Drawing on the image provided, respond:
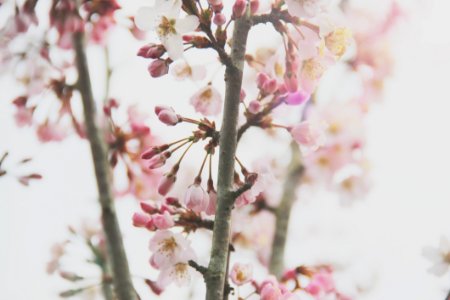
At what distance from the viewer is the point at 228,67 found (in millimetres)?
1422

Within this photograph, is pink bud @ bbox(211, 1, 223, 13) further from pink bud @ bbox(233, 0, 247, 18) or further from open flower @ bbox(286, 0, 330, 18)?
open flower @ bbox(286, 0, 330, 18)

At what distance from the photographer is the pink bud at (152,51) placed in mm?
1504

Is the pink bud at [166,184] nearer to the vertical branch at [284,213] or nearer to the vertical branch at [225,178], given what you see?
→ the vertical branch at [225,178]

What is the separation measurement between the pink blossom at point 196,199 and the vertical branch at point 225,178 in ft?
0.45

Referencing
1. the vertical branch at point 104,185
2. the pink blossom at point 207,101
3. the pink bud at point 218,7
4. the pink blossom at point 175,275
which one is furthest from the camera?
the vertical branch at point 104,185

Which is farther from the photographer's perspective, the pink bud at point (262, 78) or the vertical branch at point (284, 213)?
the vertical branch at point (284, 213)

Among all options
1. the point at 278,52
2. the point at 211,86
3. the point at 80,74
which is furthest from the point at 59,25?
the point at 278,52

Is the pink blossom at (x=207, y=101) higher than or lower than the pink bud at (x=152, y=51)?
higher

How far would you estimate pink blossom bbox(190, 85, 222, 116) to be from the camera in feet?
5.99

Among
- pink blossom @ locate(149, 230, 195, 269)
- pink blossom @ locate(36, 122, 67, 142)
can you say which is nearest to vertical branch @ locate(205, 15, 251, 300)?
pink blossom @ locate(149, 230, 195, 269)

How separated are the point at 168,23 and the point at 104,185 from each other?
0.91 meters

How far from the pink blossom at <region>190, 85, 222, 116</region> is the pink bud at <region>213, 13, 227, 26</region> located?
1.33 feet

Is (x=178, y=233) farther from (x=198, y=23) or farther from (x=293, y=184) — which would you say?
(x=293, y=184)

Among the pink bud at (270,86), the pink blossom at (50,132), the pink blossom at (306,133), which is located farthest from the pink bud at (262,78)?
the pink blossom at (50,132)
